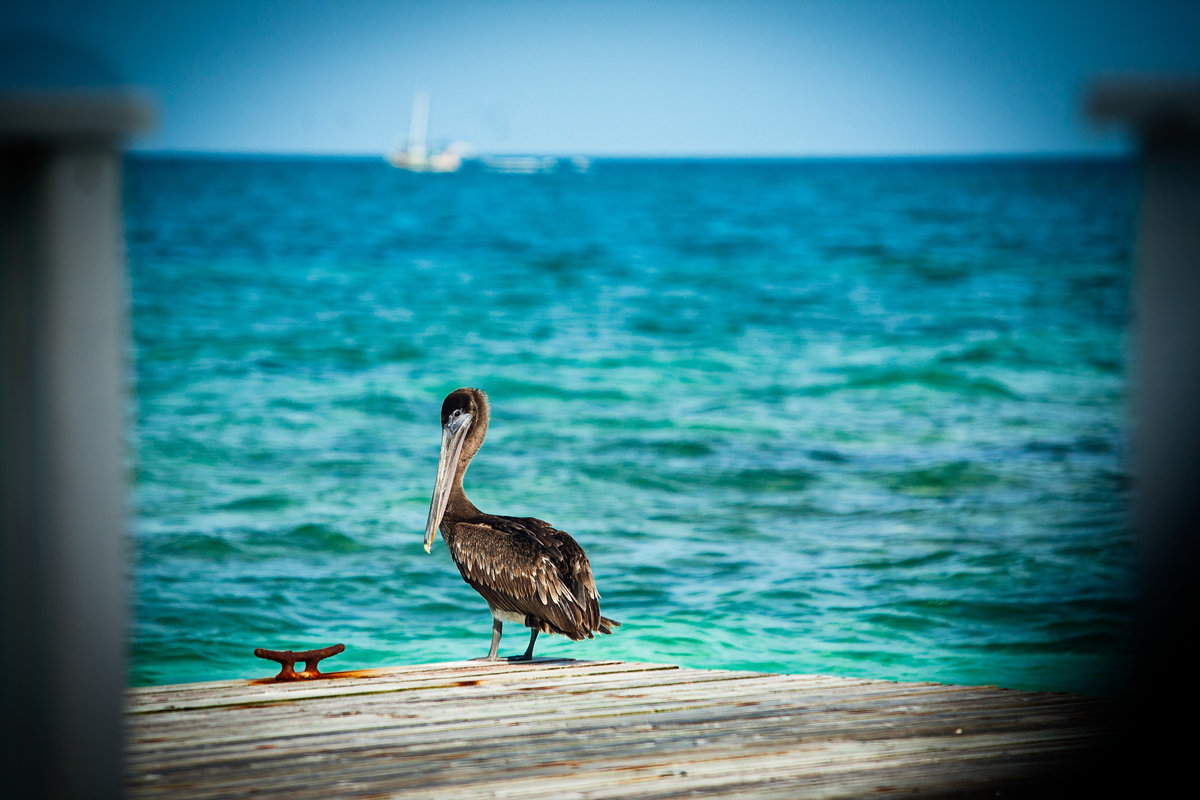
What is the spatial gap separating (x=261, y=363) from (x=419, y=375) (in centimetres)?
214

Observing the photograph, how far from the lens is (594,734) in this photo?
3035 millimetres

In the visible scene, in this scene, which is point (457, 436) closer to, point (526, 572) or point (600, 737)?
point (526, 572)

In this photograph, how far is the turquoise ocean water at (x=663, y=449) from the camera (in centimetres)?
653

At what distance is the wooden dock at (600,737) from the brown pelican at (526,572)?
57 centimetres

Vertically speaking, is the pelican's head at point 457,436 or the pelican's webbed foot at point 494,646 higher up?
the pelican's head at point 457,436

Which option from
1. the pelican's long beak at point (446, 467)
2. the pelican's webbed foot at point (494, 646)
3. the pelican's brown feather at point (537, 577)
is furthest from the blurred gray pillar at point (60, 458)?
the pelican's long beak at point (446, 467)

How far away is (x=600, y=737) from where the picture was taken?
3010 millimetres

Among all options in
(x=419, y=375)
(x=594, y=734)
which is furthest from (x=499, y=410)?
(x=594, y=734)

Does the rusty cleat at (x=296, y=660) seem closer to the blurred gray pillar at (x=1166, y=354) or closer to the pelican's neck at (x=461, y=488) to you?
the pelican's neck at (x=461, y=488)

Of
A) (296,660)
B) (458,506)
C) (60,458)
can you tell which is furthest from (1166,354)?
(458,506)

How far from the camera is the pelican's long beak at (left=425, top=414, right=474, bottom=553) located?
4824mm

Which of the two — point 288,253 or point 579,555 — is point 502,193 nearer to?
point 288,253

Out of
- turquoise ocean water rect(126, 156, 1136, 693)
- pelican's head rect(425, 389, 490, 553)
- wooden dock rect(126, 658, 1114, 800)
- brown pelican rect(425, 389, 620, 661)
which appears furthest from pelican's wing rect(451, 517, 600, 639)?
turquoise ocean water rect(126, 156, 1136, 693)

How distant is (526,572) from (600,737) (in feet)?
4.56
